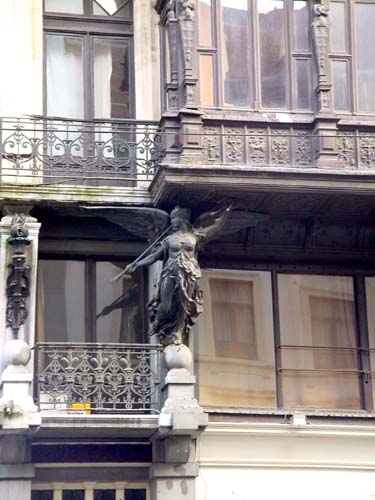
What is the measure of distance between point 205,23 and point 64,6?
230 centimetres

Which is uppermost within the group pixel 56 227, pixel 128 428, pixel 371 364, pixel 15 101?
pixel 15 101

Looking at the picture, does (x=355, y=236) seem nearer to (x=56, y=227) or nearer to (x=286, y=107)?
(x=286, y=107)

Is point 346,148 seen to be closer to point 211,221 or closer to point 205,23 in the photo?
point 211,221

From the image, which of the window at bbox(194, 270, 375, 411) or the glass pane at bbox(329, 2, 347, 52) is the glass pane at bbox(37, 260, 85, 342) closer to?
the window at bbox(194, 270, 375, 411)

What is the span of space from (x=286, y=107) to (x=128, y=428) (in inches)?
190

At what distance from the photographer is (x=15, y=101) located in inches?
874

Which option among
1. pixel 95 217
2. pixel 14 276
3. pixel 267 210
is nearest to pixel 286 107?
pixel 267 210

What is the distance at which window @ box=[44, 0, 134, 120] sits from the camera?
22812mm

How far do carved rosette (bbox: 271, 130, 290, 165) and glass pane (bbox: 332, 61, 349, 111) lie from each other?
97cm

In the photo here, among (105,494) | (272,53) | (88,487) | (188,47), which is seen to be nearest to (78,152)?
(188,47)

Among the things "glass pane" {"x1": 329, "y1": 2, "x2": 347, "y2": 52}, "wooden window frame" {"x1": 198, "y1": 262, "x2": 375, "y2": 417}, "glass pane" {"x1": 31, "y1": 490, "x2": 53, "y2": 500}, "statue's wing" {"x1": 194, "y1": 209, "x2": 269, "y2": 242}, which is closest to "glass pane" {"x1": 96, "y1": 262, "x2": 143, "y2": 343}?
"wooden window frame" {"x1": 198, "y1": 262, "x2": 375, "y2": 417}

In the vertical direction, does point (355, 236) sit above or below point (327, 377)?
above

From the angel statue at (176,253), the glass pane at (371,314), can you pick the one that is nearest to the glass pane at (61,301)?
the angel statue at (176,253)

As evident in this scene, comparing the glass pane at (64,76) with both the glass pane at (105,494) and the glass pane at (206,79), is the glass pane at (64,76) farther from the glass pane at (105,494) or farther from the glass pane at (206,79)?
the glass pane at (105,494)
